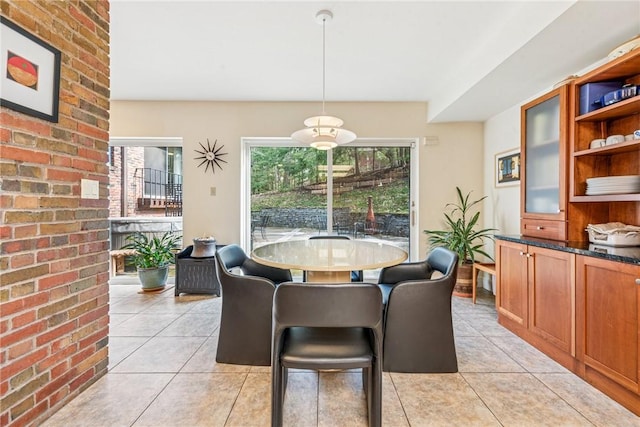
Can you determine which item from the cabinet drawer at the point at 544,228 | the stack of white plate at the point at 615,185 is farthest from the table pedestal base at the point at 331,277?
the stack of white plate at the point at 615,185

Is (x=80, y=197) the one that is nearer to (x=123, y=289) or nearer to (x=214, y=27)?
(x=214, y=27)

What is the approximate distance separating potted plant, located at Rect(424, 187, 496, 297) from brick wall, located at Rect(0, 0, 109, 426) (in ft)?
10.6

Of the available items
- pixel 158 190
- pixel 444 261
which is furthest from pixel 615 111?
pixel 158 190

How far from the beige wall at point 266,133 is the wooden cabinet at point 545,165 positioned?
1.32m

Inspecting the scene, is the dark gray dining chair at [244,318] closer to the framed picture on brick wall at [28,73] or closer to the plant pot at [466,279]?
the framed picture on brick wall at [28,73]

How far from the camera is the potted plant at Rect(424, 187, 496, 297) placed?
3355mm

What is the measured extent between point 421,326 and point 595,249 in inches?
46.0

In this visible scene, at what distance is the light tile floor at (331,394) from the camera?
1.47 meters

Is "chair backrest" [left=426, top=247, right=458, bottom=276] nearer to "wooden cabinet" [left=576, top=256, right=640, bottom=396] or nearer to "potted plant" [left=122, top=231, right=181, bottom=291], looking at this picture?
"wooden cabinet" [left=576, top=256, right=640, bottom=396]

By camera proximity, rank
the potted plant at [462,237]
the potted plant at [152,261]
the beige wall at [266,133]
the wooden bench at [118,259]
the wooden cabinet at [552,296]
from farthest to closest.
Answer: the wooden bench at [118,259] → the beige wall at [266,133] → the potted plant at [152,261] → the potted plant at [462,237] → the wooden cabinet at [552,296]

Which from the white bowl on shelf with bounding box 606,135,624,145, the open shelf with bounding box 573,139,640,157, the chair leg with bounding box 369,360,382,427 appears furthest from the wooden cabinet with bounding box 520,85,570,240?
the chair leg with bounding box 369,360,382,427

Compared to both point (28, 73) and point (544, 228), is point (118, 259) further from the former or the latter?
point (544, 228)

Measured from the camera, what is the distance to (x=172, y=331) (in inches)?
99.0

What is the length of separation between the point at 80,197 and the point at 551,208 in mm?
3304
